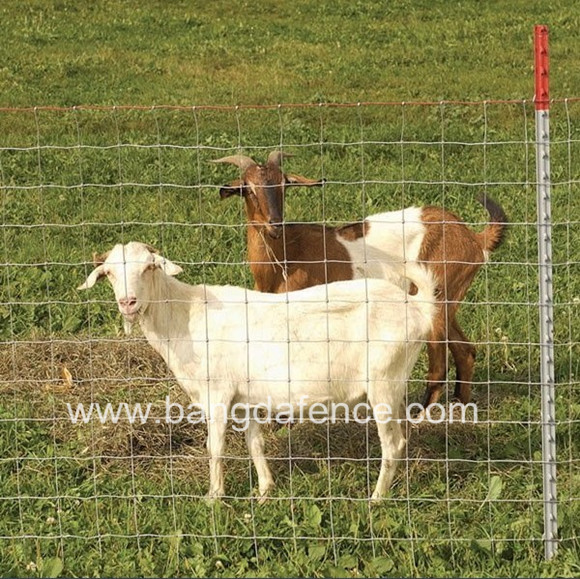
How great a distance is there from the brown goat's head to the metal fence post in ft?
7.58

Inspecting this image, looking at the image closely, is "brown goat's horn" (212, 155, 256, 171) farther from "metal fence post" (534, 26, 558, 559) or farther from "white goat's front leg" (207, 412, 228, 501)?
"metal fence post" (534, 26, 558, 559)

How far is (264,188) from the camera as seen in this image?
7.53 meters

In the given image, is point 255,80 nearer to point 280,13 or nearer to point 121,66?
point 121,66

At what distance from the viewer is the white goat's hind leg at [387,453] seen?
6.22 m

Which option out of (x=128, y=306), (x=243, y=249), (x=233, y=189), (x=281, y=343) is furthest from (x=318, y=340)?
(x=243, y=249)

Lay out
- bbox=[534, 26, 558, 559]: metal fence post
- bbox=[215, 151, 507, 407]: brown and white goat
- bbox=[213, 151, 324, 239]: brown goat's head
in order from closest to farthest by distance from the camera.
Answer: bbox=[534, 26, 558, 559]: metal fence post
bbox=[213, 151, 324, 239]: brown goat's head
bbox=[215, 151, 507, 407]: brown and white goat

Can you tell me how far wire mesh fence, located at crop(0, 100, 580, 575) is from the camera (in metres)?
5.62

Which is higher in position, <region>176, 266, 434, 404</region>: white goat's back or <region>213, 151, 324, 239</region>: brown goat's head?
<region>213, 151, 324, 239</region>: brown goat's head

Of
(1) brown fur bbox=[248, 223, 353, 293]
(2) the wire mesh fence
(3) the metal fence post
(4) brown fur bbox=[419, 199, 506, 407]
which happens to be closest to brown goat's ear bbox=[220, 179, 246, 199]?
(1) brown fur bbox=[248, 223, 353, 293]

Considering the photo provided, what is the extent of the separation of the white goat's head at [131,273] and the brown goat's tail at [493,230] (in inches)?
89.7

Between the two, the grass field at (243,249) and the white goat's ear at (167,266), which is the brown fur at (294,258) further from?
the white goat's ear at (167,266)

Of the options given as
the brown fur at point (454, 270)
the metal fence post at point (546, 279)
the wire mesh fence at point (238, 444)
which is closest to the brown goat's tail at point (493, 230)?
the brown fur at point (454, 270)

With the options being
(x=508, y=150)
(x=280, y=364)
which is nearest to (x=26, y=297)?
(x=280, y=364)

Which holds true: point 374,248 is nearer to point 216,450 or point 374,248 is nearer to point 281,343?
point 281,343
